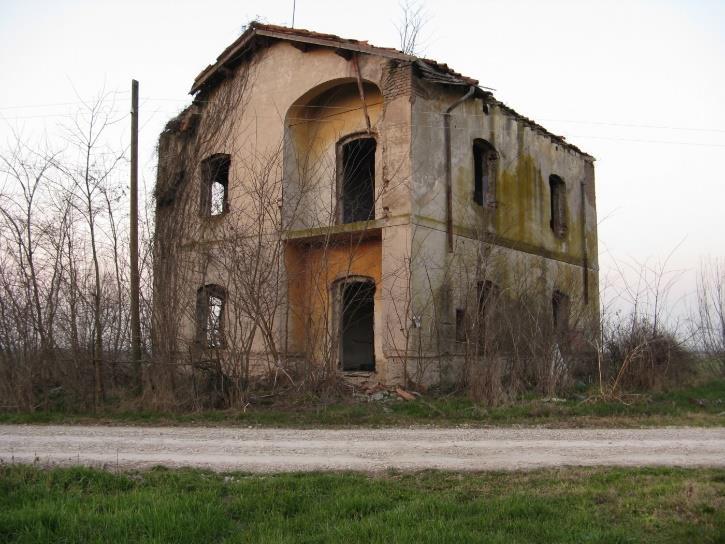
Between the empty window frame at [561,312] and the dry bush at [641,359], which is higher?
the empty window frame at [561,312]

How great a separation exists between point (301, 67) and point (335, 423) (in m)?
9.68

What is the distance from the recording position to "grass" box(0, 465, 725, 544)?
15.3 feet

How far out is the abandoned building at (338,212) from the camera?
13750 mm

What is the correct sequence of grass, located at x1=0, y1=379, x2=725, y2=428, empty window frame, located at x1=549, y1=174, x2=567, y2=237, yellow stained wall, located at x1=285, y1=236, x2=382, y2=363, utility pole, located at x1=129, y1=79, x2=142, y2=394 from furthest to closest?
1. empty window frame, located at x1=549, y1=174, x2=567, y2=237
2. yellow stained wall, located at x1=285, y1=236, x2=382, y2=363
3. utility pole, located at x1=129, y1=79, x2=142, y2=394
4. grass, located at x1=0, y1=379, x2=725, y2=428

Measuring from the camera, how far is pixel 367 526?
4715 millimetres

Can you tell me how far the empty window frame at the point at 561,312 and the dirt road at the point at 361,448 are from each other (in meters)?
4.99

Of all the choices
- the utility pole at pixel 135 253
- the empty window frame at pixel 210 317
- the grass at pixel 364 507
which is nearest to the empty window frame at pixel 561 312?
the empty window frame at pixel 210 317

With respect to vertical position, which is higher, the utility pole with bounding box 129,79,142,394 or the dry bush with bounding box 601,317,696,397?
the utility pole with bounding box 129,79,142,394

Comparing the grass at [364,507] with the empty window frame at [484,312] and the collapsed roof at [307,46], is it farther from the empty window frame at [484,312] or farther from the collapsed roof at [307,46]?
the collapsed roof at [307,46]

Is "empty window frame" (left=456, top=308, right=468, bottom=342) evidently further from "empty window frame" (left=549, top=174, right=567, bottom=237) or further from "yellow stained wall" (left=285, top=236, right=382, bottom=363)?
"empty window frame" (left=549, top=174, right=567, bottom=237)

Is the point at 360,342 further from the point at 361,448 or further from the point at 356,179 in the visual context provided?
the point at 361,448

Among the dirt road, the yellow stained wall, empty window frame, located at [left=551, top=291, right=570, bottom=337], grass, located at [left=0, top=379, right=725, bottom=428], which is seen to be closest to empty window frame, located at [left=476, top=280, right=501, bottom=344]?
empty window frame, located at [left=551, top=291, right=570, bottom=337]

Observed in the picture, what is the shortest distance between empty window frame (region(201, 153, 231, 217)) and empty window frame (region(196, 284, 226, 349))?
204 centimetres

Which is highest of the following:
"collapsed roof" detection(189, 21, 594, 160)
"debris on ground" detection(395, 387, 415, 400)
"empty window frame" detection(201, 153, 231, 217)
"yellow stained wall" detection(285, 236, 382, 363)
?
"collapsed roof" detection(189, 21, 594, 160)
